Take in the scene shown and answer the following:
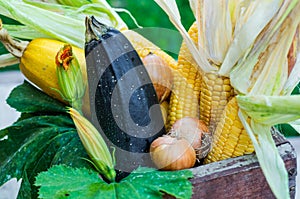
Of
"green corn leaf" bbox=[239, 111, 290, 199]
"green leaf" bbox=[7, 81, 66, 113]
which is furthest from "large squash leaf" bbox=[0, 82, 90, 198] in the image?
"green corn leaf" bbox=[239, 111, 290, 199]

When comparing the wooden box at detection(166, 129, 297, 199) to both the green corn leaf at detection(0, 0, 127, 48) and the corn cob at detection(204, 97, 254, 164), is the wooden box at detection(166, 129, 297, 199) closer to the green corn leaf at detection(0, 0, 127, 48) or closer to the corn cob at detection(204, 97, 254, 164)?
the corn cob at detection(204, 97, 254, 164)

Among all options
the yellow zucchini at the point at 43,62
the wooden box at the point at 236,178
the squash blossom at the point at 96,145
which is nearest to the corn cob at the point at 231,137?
the wooden box at the point at 236,178

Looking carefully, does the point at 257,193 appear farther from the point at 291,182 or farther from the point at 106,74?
the point at 106,74

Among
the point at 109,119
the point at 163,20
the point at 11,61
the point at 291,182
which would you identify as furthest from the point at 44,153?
the point at 163,20

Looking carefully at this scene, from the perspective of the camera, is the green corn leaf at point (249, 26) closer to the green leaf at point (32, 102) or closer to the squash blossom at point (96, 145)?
the squash blossom at point (96, 145)

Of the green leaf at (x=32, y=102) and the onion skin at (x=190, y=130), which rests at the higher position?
the onion skin at (x=190, y=130)

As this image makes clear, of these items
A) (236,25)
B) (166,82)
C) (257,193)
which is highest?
(236,25)

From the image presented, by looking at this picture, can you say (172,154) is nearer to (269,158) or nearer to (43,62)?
(269,158)
